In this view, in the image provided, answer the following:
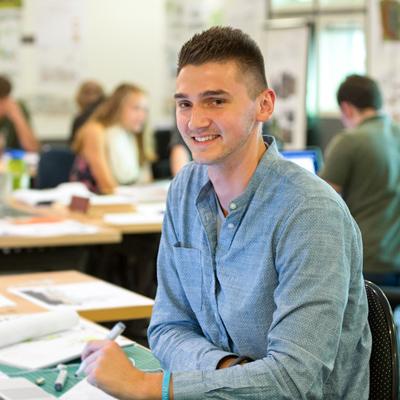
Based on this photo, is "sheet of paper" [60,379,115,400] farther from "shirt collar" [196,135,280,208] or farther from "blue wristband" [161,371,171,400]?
"shirt collar" [196,135,280,208]

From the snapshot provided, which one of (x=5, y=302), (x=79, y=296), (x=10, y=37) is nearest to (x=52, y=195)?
(x=79, y=296)

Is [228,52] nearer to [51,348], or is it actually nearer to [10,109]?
[51,348]

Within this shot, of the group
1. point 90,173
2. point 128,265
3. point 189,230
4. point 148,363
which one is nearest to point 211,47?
point 189,230

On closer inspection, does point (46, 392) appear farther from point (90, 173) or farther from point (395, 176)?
point (90, 173)

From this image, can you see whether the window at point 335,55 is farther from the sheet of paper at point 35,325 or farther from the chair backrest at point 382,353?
the chair backrest at point 382,353

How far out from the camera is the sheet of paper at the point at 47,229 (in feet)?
13.4

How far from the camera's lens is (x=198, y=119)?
1.75 m

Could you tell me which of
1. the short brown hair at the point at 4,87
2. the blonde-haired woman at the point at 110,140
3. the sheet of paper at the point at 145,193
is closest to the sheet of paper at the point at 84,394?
the sheet of paper at the point at 145,193

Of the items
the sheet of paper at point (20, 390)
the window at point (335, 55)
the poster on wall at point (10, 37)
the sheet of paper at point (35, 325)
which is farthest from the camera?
the poster on wall at point (10, 37)

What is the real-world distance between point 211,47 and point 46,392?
811 millimetres

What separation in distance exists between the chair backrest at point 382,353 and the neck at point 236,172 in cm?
37

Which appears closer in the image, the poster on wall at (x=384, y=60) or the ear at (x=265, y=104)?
the ear at (x=265, y=104)

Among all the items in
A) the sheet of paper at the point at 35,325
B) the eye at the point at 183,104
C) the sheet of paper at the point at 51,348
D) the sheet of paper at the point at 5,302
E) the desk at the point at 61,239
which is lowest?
the desk at the point at 61,239

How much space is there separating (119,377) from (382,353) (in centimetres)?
55
